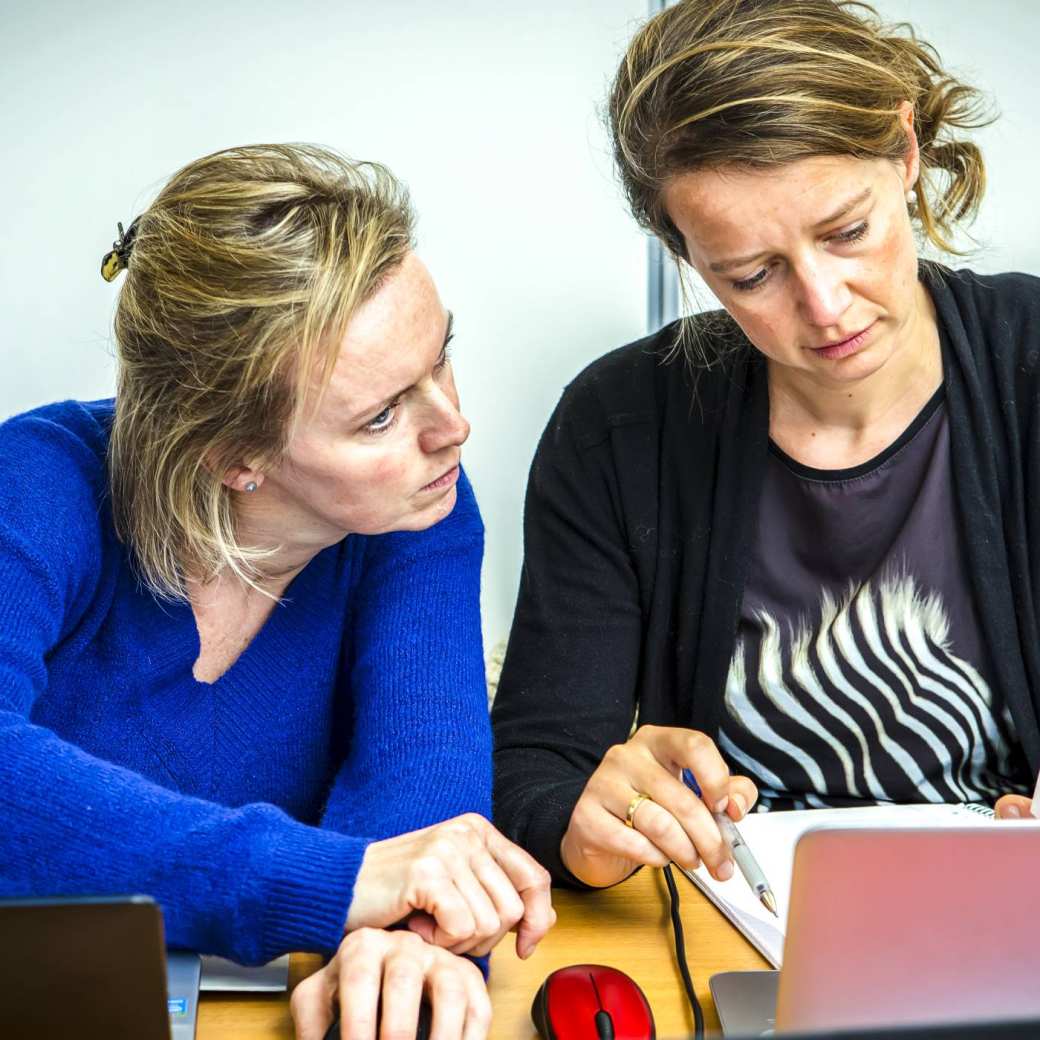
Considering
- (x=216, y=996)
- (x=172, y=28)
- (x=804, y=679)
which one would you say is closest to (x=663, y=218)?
(x=804, y=679)

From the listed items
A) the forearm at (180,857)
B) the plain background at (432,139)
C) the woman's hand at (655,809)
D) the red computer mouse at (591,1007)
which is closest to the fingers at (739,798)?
the woman's hand at (655,809)

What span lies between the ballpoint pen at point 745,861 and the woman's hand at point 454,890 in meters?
0.14

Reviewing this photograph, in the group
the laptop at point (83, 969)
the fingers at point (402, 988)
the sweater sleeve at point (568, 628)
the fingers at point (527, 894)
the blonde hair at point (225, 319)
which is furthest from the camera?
the sweater sleeve at point (568, 628)

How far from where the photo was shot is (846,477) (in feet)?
4.19

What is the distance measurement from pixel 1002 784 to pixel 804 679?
0.22m

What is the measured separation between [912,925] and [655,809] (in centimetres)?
36

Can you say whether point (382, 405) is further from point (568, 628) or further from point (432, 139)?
point (432, 139)

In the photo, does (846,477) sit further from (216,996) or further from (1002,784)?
(216,996)

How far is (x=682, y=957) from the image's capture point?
93cm

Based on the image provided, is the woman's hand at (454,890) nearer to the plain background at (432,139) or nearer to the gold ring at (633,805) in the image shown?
the gold ring at (633,805)

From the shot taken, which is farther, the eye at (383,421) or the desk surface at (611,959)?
the eye at (383,421)

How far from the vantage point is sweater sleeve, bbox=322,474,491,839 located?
103cm

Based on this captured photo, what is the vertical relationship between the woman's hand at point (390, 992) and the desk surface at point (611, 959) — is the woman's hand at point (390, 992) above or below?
above

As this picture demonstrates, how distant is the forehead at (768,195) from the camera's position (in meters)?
1.07
